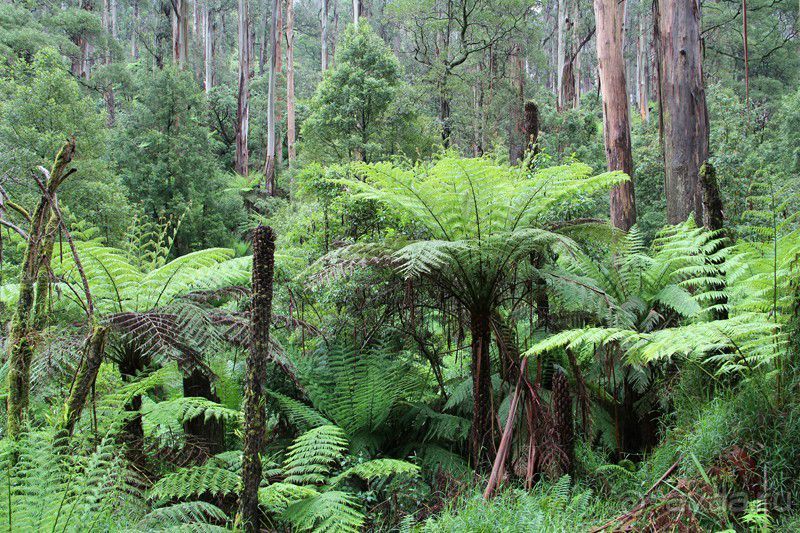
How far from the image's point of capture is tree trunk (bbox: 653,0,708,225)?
6.27m

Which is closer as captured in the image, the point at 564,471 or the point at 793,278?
the point at 793,278

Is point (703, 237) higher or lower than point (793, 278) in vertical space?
higher

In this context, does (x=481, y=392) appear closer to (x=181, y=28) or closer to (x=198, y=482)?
(x=198, y=482)

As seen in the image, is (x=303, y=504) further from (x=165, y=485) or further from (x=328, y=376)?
(x=328, y=376)

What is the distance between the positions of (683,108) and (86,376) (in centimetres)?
647

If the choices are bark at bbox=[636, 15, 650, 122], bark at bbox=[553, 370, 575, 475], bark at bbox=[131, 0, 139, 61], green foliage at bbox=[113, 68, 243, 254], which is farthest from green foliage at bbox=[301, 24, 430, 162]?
bark at bbox=[131, 0, 139, 61]

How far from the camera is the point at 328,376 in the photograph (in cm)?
428

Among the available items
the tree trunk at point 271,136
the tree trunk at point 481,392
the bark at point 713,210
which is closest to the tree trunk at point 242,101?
the tree trunk at point 271,136

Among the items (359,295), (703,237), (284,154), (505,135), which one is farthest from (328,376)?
(284,154)

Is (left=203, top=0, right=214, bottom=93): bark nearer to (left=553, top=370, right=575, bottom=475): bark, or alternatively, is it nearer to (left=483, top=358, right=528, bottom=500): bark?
(left=483, top=358, right=528, bottom=500): bark

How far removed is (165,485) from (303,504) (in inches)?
28.3

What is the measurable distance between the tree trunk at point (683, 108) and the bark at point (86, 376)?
229 inches

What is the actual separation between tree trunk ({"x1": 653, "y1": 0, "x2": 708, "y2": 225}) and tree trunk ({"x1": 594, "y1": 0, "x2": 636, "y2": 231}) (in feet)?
3.08

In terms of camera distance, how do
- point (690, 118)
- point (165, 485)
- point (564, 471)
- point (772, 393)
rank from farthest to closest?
point (690, 118)
point (564, 471)
point (165, 485)
point (772, 393)
